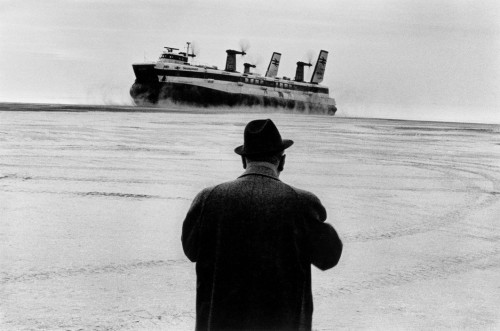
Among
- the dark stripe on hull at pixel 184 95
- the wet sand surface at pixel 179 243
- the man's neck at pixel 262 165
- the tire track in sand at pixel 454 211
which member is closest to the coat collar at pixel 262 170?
the man's neck at pixel 262 165

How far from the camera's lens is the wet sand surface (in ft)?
12.4

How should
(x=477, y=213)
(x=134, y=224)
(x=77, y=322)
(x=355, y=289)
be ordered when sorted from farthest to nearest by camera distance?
(x=477, y=213), (x=134, y=224), (x=355, y=289), (x=77, y=322)

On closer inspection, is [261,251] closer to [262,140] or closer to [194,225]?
[194,225]

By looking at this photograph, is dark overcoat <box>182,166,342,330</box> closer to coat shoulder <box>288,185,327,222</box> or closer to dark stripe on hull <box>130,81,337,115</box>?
coat shoulder <box>288,185,327,222</box>

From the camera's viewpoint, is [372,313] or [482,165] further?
[482,165]

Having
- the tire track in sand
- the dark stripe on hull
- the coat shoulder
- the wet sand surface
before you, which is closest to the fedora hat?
the coat shoulder

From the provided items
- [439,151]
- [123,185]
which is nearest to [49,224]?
[123,185]

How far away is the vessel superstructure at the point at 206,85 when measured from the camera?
42.0 meters

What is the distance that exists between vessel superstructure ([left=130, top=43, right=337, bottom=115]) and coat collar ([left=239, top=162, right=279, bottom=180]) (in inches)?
1576

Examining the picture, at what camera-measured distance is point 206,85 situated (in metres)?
43.0

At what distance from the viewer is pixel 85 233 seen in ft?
18.6

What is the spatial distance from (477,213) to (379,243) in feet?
7.62

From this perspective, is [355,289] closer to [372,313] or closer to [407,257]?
[372,313]

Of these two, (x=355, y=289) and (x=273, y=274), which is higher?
(x=273, y=274)
